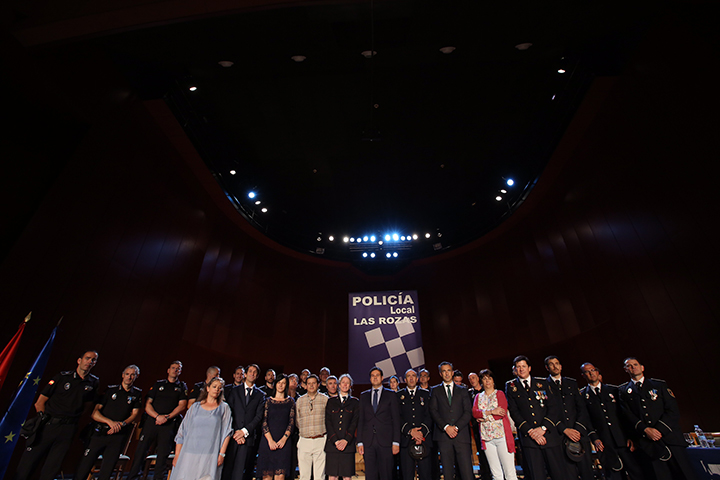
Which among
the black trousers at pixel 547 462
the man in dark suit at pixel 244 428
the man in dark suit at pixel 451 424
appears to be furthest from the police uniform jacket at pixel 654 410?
the man in dark suit at pixel 244 428

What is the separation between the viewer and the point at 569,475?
2.98 m

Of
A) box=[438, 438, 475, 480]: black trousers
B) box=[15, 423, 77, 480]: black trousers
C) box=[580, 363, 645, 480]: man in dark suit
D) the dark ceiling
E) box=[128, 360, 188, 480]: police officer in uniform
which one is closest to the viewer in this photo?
box=[15, 423, 77, 480]: black trousers

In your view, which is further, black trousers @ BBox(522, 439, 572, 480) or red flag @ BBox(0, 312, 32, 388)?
red flag @ BBox(0, 312, 32, 388)

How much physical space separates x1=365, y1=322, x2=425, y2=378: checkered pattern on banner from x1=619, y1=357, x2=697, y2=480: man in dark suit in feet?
17.4

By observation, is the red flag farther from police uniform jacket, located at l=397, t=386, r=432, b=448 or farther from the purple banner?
the purple banner

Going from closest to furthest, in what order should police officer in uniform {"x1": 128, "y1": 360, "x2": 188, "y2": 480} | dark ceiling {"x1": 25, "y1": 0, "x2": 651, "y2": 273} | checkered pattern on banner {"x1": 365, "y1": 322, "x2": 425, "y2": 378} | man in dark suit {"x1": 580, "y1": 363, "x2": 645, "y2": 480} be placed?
man in dark suit {"x1": 580, "y1": 363, "x2": 645, "y2": 480}, police officer in uniform {"x1": 128, "y1": 360, "x2": 188, "y2": 480}, dark ceiling {"x1": 25, "y1": 0, "x2": 651, "y2": 273}, checkered pattern on banner {"x1": 365, "y1": 322, "x2": 425, "y2": 378}

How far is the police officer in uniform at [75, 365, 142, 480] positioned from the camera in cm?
330

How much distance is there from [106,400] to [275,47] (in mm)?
4871

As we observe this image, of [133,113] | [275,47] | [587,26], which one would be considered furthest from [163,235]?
[587,26]

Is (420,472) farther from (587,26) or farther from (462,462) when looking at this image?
(587,26)

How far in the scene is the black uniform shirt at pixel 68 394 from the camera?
327 centimetres

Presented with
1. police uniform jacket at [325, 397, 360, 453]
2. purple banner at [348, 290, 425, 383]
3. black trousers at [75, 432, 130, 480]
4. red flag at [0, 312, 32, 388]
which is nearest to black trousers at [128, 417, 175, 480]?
black trousers at [75, 432, 130, 480]

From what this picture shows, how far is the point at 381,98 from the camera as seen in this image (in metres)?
6.05

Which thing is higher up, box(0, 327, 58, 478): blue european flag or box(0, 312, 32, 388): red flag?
box(0, 312, 32, 388): red flag
